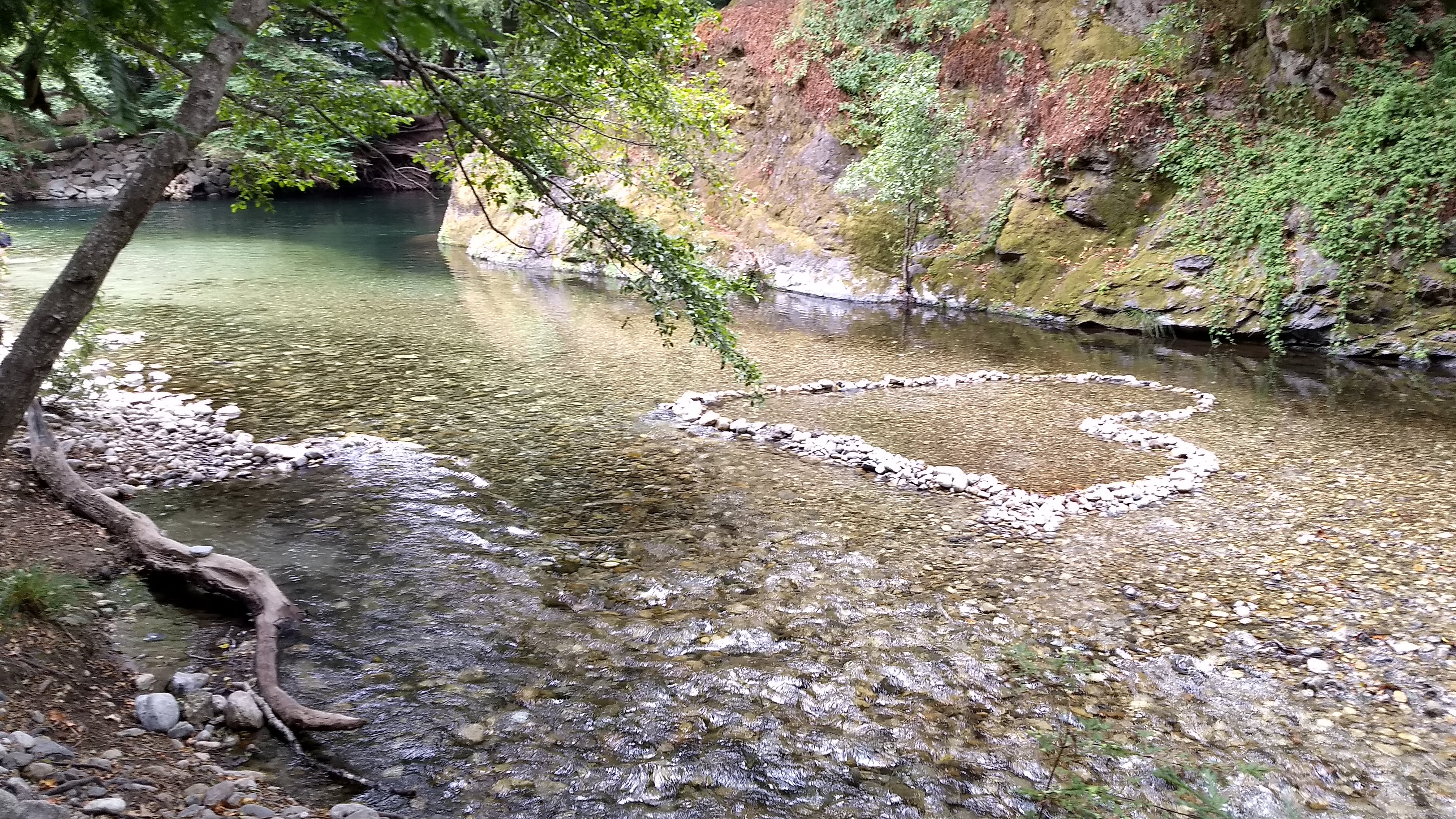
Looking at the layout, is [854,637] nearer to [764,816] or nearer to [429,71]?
[764,816]

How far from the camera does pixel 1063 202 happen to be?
20.2 metres

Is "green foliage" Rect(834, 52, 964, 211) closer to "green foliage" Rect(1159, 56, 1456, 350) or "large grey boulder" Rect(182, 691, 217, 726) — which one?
"green foliage" Rect(1159, 56, 1456, 350)

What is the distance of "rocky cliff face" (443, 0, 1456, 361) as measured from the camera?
15781 mm

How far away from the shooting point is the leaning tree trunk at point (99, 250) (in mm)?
3941

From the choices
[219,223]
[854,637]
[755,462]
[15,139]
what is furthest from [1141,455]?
[219,223]

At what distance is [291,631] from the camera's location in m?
5.55

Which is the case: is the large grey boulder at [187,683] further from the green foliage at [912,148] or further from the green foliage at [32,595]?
the green foliage at [912,148]

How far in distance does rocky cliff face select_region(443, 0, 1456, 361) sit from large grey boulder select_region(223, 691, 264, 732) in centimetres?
969

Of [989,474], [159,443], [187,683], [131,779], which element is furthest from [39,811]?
[989,474]

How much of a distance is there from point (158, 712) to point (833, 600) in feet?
13.9

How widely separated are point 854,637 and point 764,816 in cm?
189

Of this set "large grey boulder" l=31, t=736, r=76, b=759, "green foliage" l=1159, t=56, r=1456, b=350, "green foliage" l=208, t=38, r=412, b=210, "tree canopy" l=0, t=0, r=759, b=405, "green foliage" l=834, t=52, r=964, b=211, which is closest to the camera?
"large grey boulder" l=31, t=736, r=76, b=759

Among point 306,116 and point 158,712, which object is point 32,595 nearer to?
point 158,712

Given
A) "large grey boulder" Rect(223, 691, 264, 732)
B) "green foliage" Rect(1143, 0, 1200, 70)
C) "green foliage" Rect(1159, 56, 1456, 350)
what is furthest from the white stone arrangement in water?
"green foliage" Rect(1143, 0, 1200, 70)
